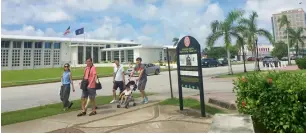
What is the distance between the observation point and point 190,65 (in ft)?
23.1

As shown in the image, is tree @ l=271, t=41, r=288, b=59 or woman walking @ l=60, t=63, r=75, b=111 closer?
woman walking @ l=60, t=63, r=75, b=111

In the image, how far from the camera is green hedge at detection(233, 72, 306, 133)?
Answer: 430cm

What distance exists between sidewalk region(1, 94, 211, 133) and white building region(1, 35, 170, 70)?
177ft

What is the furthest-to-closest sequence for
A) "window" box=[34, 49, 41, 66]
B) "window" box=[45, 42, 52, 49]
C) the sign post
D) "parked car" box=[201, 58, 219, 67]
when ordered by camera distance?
"window" box=[45, 42, 52, 49]
"window" box=[34, 49, 41, 66]
"parked car" box=[201, 58, 219, 67]
the sign post

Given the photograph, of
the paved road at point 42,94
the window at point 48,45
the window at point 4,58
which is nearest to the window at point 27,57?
the window at point 4,58

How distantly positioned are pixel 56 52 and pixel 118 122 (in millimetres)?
66254

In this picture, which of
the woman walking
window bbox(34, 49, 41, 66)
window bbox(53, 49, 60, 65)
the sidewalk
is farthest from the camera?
window bbox(53, 49, 60, 65)

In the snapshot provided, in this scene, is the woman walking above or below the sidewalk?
above

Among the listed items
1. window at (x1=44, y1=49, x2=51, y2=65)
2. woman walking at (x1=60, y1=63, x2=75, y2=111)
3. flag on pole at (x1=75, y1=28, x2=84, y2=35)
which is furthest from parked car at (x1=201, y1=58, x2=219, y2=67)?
window at (x1=44, y1=49, x2=51, y2=65)

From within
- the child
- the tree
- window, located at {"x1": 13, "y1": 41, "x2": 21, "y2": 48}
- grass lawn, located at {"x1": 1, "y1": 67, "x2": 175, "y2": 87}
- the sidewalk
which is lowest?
the sidewalk

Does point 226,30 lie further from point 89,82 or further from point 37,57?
point 37,57

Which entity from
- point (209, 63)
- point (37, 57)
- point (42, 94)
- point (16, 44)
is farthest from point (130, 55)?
point (42, 94)

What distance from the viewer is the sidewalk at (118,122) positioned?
5.65 m

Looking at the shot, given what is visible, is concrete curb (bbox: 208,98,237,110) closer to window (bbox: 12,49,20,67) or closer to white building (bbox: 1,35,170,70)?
white building (bbox: 1,35,170,70)
